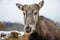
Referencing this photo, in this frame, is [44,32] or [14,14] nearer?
[44,32]

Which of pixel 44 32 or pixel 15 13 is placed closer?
pixel 44 32

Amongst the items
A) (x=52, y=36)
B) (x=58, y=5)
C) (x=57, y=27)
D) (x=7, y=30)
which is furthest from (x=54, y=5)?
(x=7, y=30)

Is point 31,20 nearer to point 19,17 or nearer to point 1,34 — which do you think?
point 19,17

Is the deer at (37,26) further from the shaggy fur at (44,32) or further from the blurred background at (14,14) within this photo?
the blurred background at (14,14)

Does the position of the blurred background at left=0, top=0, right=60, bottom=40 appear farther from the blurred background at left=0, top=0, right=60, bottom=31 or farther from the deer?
the deer

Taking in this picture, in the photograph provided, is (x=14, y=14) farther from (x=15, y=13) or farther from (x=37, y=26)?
(x=37, y=26)

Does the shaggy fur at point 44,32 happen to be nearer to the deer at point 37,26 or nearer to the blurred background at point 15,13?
the deer at point 37,26

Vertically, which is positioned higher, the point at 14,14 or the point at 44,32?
the point at 14,14

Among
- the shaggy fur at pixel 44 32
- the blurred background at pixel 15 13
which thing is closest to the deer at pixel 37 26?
the shaggy fur at pixel 44 32

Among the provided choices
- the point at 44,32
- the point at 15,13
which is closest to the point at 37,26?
the point at 44,32

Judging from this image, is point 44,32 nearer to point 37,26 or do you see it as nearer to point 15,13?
point 37,26

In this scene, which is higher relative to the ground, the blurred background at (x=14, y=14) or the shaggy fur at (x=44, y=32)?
the blurred background at (x=14, y=14)

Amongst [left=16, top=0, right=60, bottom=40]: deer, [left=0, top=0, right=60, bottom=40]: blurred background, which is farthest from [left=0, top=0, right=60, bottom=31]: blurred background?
[left=16, top=0, right=60, bottom=40]: deer

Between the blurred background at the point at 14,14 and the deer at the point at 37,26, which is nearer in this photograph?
the deer at the point at 37,26
